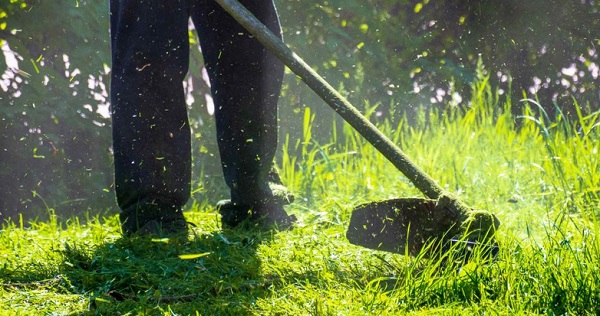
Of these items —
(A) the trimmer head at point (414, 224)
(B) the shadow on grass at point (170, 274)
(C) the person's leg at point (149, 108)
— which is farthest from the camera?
(C) the person's leg at point (149, 108)

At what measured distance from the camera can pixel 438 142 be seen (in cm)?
462

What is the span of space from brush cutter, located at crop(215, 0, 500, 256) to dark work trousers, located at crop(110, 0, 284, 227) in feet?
1.55

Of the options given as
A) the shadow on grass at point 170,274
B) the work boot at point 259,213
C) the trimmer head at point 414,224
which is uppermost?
the trimmer head at point 414,224

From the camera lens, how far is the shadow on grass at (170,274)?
2596mm

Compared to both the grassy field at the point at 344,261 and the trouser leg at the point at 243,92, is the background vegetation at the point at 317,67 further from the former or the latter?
the trouser leg at the point at 243,92

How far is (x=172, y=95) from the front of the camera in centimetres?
352

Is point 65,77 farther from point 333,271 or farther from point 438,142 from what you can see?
point 333,271

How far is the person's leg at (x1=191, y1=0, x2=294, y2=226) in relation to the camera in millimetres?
3576

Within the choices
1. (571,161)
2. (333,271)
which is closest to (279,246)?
(333,271)

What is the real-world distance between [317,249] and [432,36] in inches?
108

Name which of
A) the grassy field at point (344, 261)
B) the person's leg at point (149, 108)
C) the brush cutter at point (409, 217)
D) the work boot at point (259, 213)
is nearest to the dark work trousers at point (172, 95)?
the person's leg at point (149, 108)

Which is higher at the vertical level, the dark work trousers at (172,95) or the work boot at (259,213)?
the dark work trousers at (172,95)

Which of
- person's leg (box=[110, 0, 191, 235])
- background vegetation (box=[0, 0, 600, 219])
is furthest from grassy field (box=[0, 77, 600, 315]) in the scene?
background vegetation (box=[0, 0, 600, 219])

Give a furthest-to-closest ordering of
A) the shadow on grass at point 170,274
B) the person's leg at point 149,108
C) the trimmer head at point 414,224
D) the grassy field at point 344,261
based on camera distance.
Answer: the person's leg at point 149,108 < the trimmer head at point 414,224 < the shadow on grass at point 170,274 < the grassy field at point 344,261
